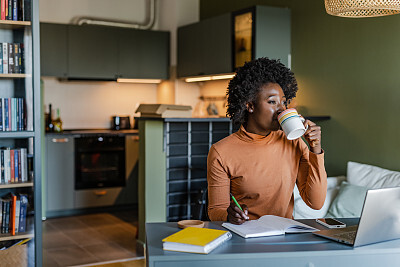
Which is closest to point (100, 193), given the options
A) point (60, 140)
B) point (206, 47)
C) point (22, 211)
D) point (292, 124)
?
point (60, 140)

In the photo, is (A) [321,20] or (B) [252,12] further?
(B) [252,12]

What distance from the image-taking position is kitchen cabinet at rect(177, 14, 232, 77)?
5.07 m

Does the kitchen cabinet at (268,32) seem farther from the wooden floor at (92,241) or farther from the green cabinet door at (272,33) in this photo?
the wooden floor at (92,241)

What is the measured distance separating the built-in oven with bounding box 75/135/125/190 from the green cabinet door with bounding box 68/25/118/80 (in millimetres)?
788

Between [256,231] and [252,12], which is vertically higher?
[252,12]

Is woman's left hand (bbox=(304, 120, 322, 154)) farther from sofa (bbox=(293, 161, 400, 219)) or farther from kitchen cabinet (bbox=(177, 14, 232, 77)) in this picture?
kitchen cabinet (bbox=(177, 14, 232, 77))

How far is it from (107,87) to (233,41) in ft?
6.80

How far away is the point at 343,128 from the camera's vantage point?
405 cm

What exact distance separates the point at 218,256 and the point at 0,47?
6.96 ft

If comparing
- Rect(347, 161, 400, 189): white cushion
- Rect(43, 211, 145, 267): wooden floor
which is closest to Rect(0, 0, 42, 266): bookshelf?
Rect(43, 211, 145, 267): wooden floor

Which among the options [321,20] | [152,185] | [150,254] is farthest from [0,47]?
[321,20]

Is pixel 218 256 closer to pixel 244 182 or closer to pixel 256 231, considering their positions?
pixel 256 231

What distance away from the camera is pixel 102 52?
5855mm

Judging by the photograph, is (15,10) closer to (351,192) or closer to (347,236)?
(347,236)
